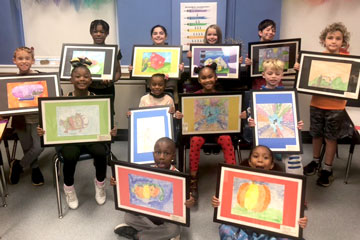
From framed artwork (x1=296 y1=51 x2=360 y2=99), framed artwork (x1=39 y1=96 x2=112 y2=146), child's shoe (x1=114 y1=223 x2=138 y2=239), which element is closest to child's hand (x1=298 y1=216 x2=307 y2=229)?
child's shoe (x1=114 y1=223 x2=138 y2=239)

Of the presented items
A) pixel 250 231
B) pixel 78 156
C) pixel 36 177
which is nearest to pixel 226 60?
pixel 78 156

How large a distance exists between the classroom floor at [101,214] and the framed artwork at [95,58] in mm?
1088

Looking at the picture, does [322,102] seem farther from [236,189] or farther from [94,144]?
[94,144]

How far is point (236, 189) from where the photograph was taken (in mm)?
2109

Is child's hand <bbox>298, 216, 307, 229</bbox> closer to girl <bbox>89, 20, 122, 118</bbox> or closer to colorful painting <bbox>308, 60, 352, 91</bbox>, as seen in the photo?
colorful painting <bbox>308, 60, 352, 91</bbox>

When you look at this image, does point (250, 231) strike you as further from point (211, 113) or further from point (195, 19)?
point (195, 19)

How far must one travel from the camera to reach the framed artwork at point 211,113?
9.55 ft

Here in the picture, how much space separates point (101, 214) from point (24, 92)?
1.31 meters

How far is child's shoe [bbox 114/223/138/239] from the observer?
101 inches

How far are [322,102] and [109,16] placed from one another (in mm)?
2750

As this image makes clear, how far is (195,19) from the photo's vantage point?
4.08 metres

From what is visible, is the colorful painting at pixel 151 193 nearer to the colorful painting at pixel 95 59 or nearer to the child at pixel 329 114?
the colorful painting at pixel 95 59

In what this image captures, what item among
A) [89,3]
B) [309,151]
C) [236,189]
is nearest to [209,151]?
[309,151]

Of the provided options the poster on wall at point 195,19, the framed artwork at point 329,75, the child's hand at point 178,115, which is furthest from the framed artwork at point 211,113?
the poster on wall at point 195,19
